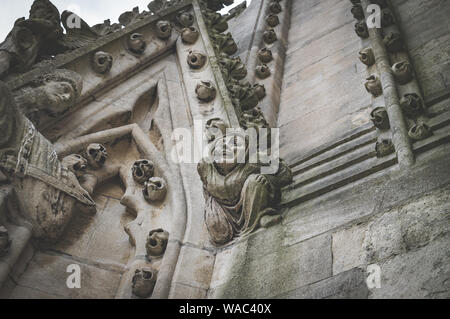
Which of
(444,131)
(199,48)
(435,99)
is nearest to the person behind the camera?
(444,131)

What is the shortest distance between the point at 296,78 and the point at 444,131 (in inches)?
127

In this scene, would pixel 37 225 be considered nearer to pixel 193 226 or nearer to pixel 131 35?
pixel 193 226

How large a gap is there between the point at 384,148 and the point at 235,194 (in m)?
1.04

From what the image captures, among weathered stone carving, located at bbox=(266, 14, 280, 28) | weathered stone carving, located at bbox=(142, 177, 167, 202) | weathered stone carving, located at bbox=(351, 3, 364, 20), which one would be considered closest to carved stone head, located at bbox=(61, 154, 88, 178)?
weathered stone carving, located at bbox=(142, 177, 167, 202)

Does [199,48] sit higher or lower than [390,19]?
higher

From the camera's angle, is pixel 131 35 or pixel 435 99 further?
pixel 131 35

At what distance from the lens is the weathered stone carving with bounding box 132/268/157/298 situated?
380 cm

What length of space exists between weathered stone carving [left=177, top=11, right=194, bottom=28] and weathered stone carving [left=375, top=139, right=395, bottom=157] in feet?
11.6

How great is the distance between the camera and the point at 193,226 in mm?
4305

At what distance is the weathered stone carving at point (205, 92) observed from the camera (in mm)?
5844

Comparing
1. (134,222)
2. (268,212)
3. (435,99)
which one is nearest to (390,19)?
A: (435,99)

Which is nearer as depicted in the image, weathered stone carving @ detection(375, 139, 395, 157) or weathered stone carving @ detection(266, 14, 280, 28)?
weathered stone carving @ detection(375, 139, 395, 157)

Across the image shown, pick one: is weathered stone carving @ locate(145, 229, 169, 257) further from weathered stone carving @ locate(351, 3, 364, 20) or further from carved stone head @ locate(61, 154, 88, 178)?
weathered stone carving @ locate(351, 3, 364, 20)
